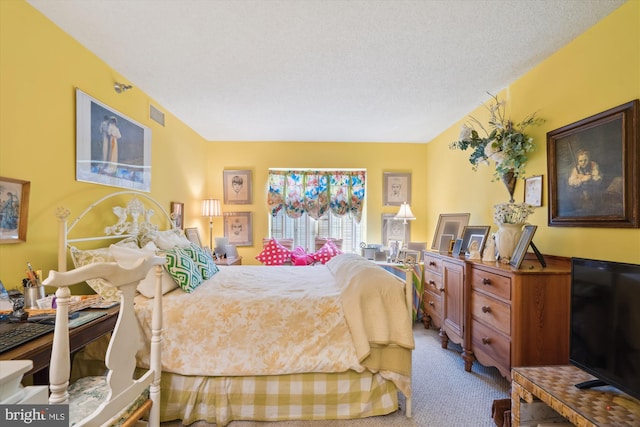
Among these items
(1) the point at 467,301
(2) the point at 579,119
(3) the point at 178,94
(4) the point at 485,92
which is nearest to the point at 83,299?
(3) the point at 178,94

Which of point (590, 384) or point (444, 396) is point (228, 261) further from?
point (590, 384)

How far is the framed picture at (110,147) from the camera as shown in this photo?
6.94 ft

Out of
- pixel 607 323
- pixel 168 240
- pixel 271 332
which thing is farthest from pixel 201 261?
pixel 607 323

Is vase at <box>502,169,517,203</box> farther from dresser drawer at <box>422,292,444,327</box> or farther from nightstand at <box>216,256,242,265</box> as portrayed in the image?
nightstand at <box>216,256,242,265</box>

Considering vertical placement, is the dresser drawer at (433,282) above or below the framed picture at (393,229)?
→ below

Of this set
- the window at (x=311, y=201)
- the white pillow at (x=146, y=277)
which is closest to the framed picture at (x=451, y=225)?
the window at (x=311, y=201)

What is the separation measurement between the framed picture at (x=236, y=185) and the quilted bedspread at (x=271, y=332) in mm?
2818

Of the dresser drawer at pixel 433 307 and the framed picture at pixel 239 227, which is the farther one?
the framed picture at pixel 239 227

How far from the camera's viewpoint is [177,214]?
3518 millimetres

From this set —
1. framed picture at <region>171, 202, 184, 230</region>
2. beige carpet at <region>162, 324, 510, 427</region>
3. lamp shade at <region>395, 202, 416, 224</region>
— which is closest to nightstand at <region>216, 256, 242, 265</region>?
framed picture at <region>171, 202, 184, 230</region>

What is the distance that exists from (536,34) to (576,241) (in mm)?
1468

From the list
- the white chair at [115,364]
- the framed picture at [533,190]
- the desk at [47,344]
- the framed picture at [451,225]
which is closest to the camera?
the white chair at [115,364]

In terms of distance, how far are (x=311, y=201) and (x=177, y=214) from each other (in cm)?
201

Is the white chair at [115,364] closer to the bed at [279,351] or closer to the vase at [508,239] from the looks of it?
the bed at [279,351]
